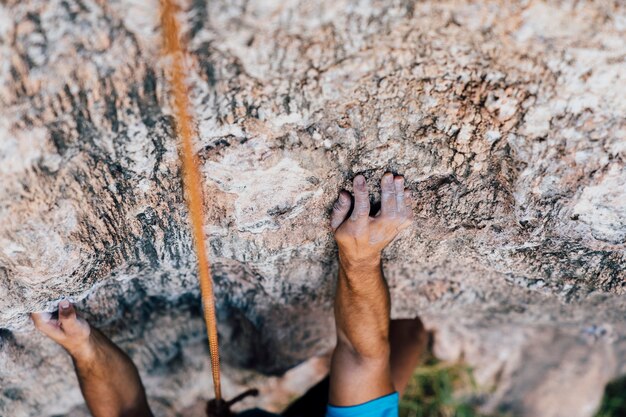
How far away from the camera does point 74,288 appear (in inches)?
39.3

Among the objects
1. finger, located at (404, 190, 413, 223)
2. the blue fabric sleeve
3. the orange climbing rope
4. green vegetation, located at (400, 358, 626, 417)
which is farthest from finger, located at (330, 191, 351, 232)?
green vegetation, located at (400, 358, 626, 417)

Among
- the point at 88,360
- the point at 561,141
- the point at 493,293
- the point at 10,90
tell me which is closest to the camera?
the point at 10,90

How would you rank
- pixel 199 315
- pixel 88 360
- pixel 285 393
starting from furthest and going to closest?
pixel 285 393 → pixel 199 315 → pixel 88 360

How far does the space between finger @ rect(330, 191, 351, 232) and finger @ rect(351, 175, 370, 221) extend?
21mm

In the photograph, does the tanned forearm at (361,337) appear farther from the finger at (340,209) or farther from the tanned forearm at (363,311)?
the finger at (340,209)

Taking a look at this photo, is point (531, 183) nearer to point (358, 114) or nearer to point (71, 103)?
point (358, 114)

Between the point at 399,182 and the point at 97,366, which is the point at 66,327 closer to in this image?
the point at 97,366

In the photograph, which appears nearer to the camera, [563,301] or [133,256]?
[133,256]

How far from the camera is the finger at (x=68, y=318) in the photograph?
1050 millimetres

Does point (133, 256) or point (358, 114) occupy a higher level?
point (358, 114)

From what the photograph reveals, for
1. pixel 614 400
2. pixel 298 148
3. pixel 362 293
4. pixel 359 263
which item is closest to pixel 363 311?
pixel 362 293

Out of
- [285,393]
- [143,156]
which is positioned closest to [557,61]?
[143,156]

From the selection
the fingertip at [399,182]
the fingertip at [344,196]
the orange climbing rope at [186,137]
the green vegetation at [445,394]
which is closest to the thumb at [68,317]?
the orange climbing rope at [186,137]

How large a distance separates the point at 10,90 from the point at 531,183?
0.80 m
